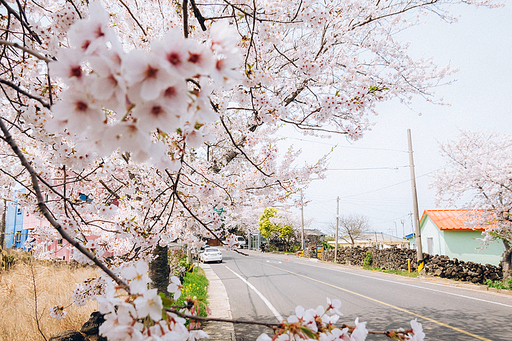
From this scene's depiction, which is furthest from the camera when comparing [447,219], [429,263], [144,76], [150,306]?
[447,219]

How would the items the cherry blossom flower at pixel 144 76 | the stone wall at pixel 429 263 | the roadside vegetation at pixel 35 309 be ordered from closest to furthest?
the cherry blossom flower at pixel 144 76, the roadside vegetation at pixel 35 309, the stone wall at pixel 429 263

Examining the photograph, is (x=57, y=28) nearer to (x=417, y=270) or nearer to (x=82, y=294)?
(x=82, y=294)

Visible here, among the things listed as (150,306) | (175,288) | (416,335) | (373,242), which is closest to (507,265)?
(416,335)

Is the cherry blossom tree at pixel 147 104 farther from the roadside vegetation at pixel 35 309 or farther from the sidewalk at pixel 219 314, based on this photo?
the sidewalk at pixel 219 314

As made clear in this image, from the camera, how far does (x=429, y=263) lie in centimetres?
1552

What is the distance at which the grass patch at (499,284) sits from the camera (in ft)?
36.3

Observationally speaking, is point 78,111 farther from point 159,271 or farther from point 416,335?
point 159,271

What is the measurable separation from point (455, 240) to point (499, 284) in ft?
26.8

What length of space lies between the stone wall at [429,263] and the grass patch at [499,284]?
529 mm

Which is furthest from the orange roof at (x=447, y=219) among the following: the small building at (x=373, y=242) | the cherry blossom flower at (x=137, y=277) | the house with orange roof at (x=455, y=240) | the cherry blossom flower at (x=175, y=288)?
the cherry blossom flower at (x=137, y=277)

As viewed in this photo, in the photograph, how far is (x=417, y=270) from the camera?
16.2 m

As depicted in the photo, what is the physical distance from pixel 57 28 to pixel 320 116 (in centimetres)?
259

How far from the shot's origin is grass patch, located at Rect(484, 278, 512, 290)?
36.3ft

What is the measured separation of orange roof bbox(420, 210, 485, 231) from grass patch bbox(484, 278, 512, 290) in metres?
6.51
